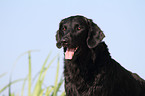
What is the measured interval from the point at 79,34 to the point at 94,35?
353 mm

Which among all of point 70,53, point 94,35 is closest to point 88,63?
point 70,53

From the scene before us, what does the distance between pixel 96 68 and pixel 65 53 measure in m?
0.71

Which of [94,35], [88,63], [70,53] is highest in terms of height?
[94,35]

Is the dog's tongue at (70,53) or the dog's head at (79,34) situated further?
the dog's tongue at (70,53)

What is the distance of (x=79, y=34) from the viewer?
4.42m

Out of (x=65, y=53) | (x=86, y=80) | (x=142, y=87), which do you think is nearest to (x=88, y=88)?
(x=86, y=80)

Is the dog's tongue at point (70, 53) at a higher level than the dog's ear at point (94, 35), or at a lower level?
lower

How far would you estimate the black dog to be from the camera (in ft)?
14.5

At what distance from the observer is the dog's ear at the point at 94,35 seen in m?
4.43

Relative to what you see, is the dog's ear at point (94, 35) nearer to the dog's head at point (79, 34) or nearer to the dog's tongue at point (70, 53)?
the dog's head at point (79, 34)

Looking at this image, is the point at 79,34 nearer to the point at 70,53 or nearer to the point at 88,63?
the point at 70,53

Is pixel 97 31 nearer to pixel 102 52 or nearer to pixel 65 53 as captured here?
pixel 102 52

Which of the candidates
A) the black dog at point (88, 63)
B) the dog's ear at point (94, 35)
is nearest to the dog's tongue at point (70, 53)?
the black dog at point (88, 63)

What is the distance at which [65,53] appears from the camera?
177 inches
